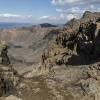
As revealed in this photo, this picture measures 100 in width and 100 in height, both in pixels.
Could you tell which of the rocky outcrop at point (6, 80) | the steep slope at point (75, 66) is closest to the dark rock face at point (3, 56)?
the rocky outcrop at point (6, 80)

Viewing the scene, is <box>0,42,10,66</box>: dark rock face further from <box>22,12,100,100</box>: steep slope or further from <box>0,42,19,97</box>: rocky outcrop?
<box>22,12,100,100</box>: steep slope

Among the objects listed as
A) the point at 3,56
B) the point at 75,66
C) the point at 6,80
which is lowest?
the point at 75,66

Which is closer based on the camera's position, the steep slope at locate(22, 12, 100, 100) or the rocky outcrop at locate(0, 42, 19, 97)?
the rocky outcrop at locate(0, 42, 19, 97)

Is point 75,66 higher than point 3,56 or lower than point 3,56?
lower

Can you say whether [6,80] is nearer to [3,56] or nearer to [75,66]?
[3,56]

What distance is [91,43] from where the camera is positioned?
5100 centimetres

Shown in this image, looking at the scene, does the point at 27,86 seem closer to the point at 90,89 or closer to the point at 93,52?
the point at 90,89

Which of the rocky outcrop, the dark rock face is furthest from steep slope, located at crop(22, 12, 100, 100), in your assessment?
the dark rock face

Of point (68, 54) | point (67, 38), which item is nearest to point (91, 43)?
point (68, 54)

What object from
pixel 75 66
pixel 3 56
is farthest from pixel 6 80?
pixel 75 66

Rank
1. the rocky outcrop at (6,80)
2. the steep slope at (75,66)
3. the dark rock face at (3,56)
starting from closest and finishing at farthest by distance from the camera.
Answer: the rocky outcrop at (6,80) → the steep slope at (75,66) → the dark rock face at (3,56)

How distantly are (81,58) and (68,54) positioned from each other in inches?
253

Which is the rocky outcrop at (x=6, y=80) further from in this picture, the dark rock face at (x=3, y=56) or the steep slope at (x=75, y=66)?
the steep slope at (x=75, y=66)

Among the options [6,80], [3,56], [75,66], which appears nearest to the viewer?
[6,80]
